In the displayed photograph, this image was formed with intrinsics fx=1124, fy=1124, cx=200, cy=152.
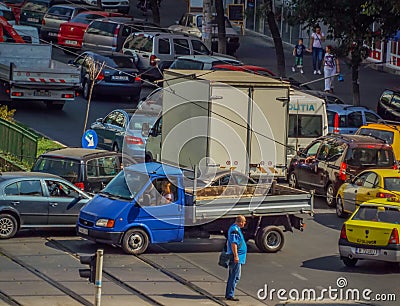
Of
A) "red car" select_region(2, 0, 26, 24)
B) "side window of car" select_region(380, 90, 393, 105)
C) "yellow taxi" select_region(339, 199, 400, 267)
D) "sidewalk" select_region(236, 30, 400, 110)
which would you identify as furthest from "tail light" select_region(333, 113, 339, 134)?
"red car" select_region(2, 0, 26, 24)

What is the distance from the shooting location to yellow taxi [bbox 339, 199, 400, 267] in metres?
20.7

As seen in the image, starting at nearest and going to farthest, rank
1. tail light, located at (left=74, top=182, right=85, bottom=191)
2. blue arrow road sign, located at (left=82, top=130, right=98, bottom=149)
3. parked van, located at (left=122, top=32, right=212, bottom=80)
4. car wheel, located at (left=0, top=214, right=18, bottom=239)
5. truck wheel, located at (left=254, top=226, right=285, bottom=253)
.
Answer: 1. car wheel, located at (left=0, top=214, right=18, bottom=239)
2. truck wheel, located at (left=254, top=226, right=285, bottom=253)
3. tail light, located at (left=74, top=182, right=85, bottom=191)
4. blue arrow road sign, located at (left=82, top=130, right=98, bottom=149)
5. parked van, located at (left=122, top=32, right=212, bottom=80)

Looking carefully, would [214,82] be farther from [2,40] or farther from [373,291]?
[2,40]

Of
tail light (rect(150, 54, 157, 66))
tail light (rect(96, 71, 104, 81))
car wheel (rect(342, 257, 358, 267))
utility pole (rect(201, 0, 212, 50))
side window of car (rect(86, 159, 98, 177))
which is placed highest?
utility pole (rect(201, 0, 212, 50))

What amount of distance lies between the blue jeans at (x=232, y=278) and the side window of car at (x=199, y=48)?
24.8 metres

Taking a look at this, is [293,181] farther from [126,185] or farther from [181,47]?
[181,47]

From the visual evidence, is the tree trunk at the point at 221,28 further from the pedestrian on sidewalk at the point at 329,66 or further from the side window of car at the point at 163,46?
the pedestrian on sidewalk at the point at 329,66

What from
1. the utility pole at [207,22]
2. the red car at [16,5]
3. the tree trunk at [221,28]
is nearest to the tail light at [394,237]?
the utility pole at [207,22]

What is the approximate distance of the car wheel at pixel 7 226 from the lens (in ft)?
72.6

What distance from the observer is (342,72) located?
1874 inches

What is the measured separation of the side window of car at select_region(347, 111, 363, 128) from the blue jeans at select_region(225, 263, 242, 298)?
16.0 meters

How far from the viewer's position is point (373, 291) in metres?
19.4

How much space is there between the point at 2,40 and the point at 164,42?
6.57 m

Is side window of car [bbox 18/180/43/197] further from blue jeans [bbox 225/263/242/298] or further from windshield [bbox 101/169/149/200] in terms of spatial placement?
blue jeans [bbox 225/263/242/298]
